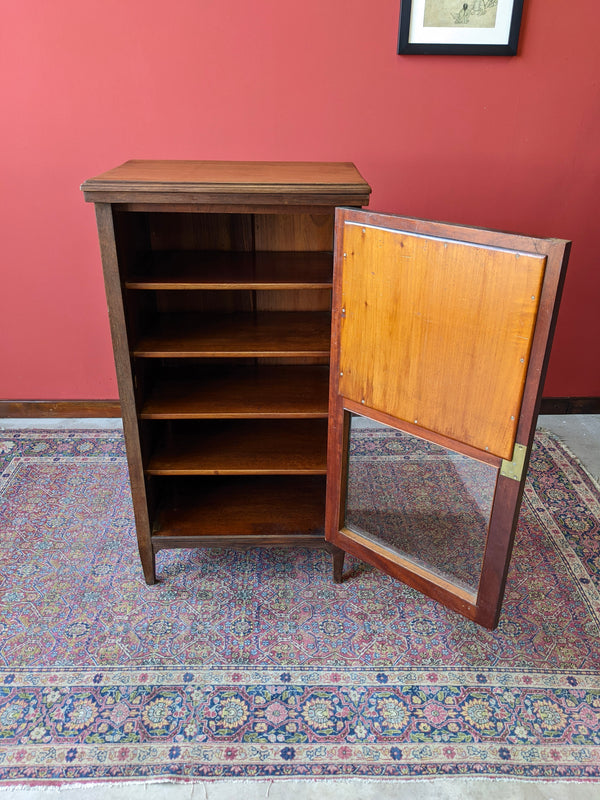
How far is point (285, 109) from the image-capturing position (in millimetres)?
1939

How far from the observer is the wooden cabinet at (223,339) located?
4.09 feet

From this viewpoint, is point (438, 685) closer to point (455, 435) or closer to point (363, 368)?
point (455, 435)

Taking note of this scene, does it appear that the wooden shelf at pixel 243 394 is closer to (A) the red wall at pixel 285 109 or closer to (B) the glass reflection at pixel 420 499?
(B) the glass reflection at pixel 420 499

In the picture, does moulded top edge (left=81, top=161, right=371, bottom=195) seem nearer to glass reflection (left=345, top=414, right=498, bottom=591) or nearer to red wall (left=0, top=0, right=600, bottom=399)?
glass reflection (left=345, top=414, right=498, bottom=591)

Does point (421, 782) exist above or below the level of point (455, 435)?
below

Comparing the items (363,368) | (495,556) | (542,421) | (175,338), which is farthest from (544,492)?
(175,338)

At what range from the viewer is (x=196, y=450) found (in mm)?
1582

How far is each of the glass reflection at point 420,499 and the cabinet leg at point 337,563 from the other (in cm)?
11

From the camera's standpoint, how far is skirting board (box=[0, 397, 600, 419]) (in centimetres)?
234

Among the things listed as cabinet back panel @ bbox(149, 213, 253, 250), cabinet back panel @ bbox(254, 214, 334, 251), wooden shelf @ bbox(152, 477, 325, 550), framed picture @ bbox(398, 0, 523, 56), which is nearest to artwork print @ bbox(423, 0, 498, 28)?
framed picture @ bbox(398, 0, 523, 56)

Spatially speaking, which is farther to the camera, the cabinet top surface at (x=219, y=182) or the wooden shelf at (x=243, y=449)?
the wooden shelf at (x=243, y=449)

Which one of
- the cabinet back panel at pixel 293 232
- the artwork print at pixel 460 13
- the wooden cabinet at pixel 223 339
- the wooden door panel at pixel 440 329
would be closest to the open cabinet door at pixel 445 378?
the wooden door panel at pixel 440 329

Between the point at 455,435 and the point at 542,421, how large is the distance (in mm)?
1395

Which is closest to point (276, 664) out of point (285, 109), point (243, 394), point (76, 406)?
point (243, 394)
